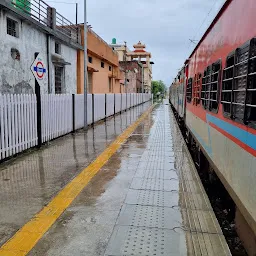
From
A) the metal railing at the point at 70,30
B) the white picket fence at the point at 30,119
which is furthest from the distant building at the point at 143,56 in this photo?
the white picket fence at the point at 30,119

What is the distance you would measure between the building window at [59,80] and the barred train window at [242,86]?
49.0 feet

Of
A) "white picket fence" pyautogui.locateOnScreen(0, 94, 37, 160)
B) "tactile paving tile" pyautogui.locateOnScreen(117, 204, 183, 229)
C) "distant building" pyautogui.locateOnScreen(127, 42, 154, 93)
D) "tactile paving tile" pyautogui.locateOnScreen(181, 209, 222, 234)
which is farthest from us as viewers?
"distant building" pyautogui.locateOnScreen(127, 42, 154, 93)

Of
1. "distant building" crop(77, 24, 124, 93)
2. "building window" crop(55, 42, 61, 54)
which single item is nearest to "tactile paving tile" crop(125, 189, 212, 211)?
"building window" crop(55, 42, 61, 54)

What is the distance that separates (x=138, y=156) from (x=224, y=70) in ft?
13.4

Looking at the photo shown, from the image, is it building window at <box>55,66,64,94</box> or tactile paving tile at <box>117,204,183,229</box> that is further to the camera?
building window at <box>55,66,64,94</box>

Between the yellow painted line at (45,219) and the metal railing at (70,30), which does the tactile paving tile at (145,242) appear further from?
the metal railing at (70,30)

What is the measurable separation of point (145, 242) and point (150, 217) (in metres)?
0.70

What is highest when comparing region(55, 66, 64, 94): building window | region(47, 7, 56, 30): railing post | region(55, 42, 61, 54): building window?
region(47, 7, 56, 30): railing post

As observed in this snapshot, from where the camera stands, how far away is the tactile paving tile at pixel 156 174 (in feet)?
19.4

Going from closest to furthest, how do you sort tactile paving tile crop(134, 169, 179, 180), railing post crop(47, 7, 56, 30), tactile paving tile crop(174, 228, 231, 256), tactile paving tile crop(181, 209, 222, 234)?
tactile paving tile crop(174, 228, 231, 256) → tactile paving tile crop(181, 209, 222, 234) → tactile paving tile crop(134, 169, 179, 180) → railing post crop(47, 7, 56, 30)

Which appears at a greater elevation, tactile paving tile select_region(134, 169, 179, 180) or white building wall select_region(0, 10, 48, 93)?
white building wall select_region(0, 10, 48, 93)

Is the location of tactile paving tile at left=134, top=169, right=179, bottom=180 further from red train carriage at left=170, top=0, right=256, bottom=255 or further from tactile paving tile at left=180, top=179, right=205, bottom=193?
red train carriage at left=170, top=0, right=256, bottom=255

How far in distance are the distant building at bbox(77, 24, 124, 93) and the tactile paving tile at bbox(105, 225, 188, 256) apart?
18317mm

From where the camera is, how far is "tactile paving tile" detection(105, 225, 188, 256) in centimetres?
311
